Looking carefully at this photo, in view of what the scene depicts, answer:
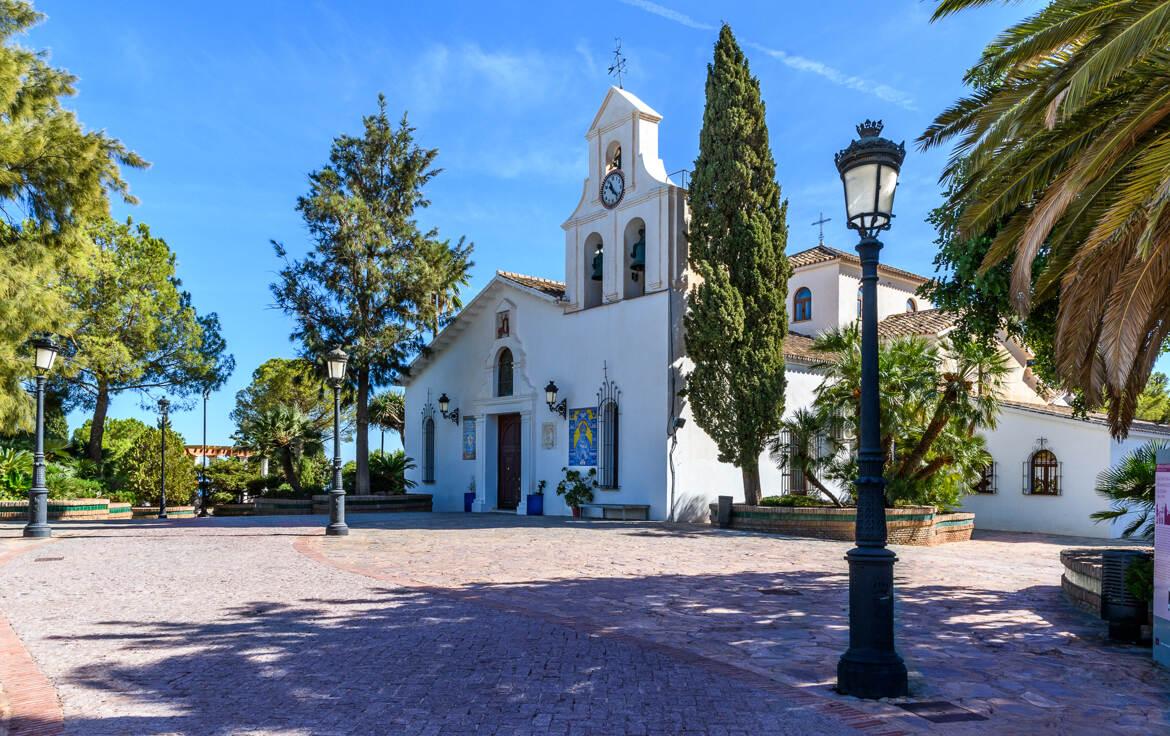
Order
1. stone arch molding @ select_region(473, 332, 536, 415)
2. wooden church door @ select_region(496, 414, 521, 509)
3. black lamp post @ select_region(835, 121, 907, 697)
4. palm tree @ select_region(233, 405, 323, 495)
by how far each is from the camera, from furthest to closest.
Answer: palm tree @ select_region(233, 405, 323, 495) → wooden church door @ select_region(496, 414, 521, 509) → stone arch molding @ select_region(473, 332, 536, 415) → black lamp post @ select_region(835, 121, 907, 697)

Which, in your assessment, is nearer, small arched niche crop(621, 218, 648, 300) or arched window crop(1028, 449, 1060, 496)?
small arched niche crop(621, 218, 648, 300)

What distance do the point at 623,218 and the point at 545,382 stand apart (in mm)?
4873

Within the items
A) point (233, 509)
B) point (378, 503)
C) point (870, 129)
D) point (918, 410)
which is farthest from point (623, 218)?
point (233, 509)

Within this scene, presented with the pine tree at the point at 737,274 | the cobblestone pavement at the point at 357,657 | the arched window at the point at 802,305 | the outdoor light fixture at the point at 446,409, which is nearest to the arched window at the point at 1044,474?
the pine tree at the point at 737,274

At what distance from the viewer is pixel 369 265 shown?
82.4 feet

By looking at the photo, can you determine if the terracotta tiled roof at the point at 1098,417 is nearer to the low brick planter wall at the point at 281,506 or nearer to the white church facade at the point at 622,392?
the white church facade at the point at 622,392

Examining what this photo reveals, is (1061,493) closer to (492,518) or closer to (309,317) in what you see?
(492,518)

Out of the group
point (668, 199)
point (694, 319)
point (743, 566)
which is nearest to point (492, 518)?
point (694, 319)

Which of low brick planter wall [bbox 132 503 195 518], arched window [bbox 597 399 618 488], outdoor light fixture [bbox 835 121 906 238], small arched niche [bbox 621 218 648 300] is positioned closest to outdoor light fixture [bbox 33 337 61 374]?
arched window [bbox 597 399 618 488]

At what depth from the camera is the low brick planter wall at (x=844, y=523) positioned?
635 inches

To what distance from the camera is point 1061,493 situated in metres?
21.0

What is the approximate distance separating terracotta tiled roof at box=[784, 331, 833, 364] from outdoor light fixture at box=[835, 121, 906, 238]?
1453cm

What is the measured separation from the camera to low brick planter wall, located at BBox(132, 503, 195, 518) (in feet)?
91.0

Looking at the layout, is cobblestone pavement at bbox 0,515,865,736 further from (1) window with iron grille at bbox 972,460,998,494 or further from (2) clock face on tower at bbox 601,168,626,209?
(1) window with iron grille at bbox 972,460,998,494
